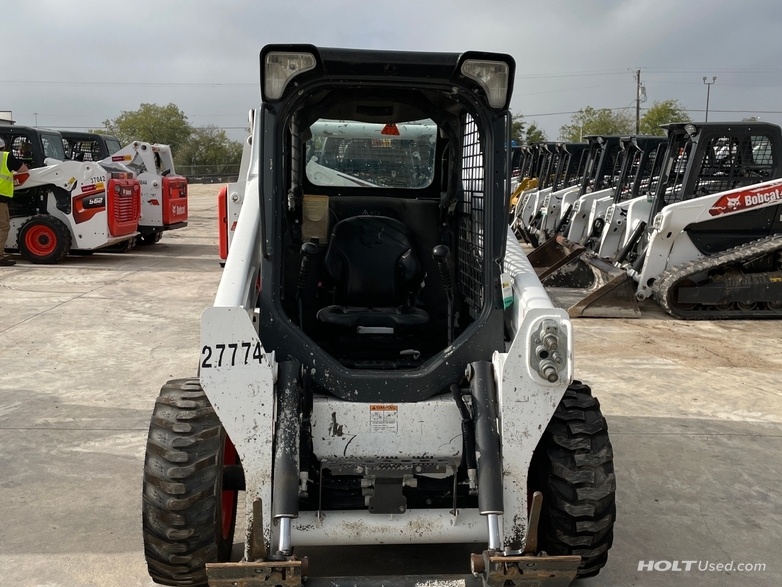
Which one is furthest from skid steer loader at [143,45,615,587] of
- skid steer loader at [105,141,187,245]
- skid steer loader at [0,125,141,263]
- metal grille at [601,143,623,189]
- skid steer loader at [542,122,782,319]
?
skid steer loader at [105,141,187,245]

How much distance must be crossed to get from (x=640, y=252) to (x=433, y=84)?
805cm

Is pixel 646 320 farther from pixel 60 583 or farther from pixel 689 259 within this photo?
pixel 60 583

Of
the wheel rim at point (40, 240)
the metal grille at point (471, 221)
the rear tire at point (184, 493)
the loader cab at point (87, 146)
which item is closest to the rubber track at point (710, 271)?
the metal grille at point (471, 221)

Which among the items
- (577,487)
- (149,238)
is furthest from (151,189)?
(577,487)

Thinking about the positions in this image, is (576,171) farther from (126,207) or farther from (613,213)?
(126,207)

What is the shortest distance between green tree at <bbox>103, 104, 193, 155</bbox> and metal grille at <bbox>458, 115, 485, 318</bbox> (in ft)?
211

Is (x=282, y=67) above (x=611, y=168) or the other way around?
above

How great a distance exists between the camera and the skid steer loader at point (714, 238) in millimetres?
9789

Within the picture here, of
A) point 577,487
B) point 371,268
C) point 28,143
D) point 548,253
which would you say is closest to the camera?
point 577,487

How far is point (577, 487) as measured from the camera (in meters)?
3.36

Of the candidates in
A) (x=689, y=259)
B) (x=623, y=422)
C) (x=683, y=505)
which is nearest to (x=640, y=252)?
(x=689, y=259)

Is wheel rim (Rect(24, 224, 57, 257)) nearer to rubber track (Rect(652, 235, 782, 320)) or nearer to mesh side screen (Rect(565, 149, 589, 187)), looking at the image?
rubber track (Rect(652, 235, 782, 320))

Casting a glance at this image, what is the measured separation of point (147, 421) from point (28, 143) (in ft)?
32.2

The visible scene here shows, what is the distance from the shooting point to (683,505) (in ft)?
15.0
